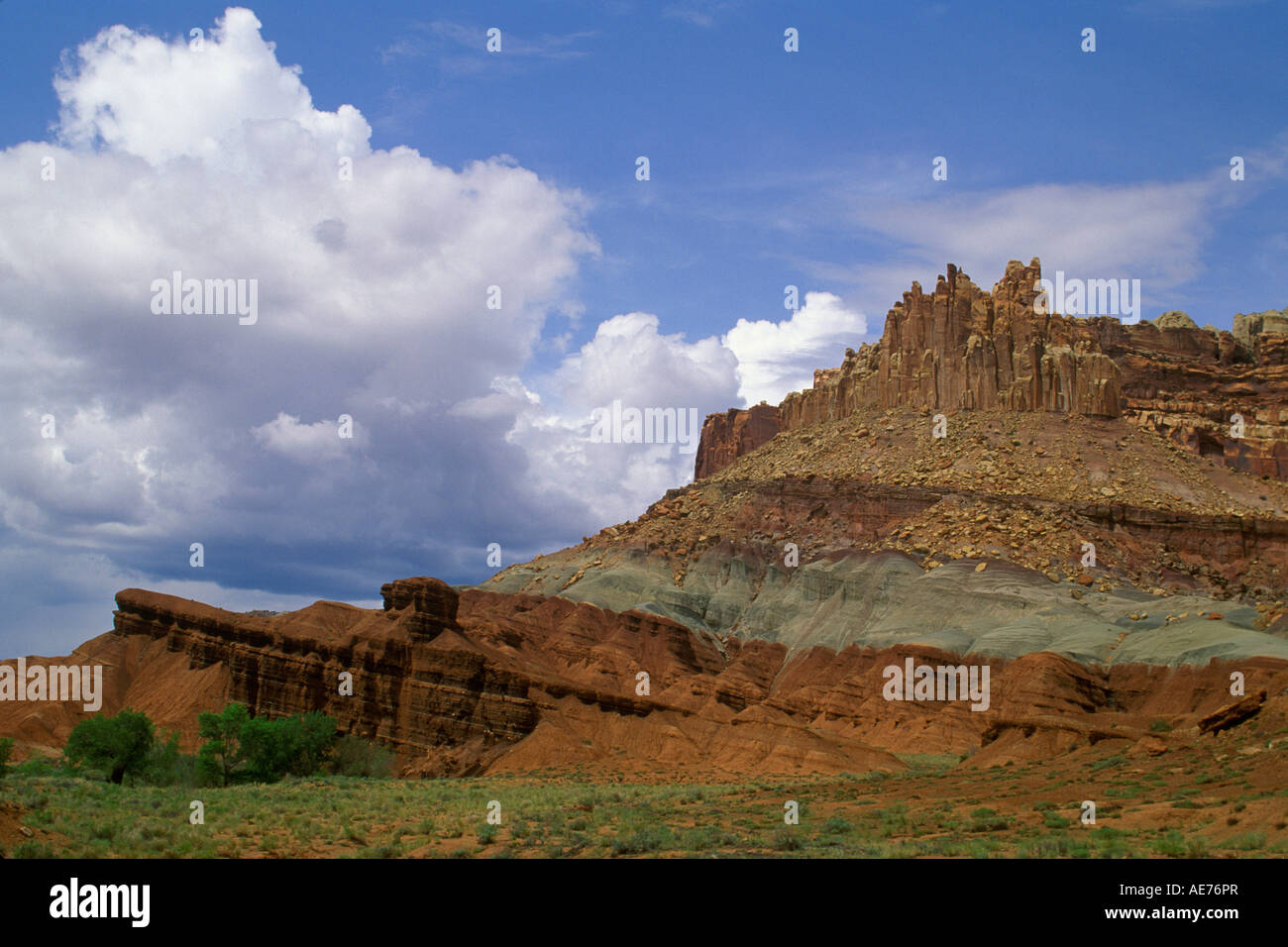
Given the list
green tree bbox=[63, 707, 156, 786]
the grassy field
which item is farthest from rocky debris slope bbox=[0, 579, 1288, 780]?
the grassy field

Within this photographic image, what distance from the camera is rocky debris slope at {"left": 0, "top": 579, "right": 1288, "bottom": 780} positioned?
65.4 m

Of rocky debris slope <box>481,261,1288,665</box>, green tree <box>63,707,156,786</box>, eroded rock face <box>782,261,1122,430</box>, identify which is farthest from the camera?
eroded rock face <box>782,261,1122,430</box>

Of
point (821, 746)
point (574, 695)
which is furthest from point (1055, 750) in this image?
point (574, 695)

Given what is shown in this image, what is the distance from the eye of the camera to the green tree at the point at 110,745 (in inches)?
1881

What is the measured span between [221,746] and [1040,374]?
113957 millimetres

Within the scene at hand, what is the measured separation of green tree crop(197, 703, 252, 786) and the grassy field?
9.94m

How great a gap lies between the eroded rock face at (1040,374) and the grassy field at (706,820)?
10328cm

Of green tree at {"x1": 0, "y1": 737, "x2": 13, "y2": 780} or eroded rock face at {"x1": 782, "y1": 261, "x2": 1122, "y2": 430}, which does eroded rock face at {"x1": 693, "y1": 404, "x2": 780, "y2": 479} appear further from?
green tree at {"x1": 0, "y1": 737, "x2": 13, "y2": 780}

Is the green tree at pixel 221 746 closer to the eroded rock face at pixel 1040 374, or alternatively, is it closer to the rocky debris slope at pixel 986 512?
the rocky debris slope at pixel 986 512

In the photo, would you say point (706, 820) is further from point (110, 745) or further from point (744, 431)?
point (744, 431)

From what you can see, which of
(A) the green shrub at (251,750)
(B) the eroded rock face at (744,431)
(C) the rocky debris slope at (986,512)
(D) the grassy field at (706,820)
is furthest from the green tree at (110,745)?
(B) the eroded rock face at (744,431)

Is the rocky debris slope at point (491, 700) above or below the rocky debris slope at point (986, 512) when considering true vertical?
below
